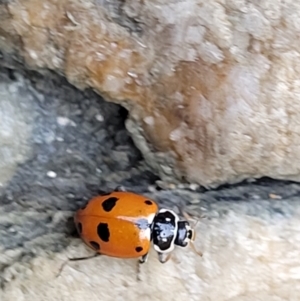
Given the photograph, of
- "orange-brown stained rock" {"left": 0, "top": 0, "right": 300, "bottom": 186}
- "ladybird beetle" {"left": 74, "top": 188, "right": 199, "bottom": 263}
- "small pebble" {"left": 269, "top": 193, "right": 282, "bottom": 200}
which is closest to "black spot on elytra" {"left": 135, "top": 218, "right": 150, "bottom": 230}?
"ladybird beetle" {"left": 74, "top": 188, "right": 199, "bottom": 263}

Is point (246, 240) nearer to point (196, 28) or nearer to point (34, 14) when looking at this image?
point (196, 28)

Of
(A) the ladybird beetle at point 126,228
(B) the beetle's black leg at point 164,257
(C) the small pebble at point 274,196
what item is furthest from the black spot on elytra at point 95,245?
(C) the small pebble at point 274,196

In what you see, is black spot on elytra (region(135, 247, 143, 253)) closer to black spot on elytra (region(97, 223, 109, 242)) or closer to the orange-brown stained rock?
black spot on elytra (region(97, 223, 109, 242))

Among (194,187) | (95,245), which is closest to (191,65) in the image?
(194,187)

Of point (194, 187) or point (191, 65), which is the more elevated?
point (191, 65)

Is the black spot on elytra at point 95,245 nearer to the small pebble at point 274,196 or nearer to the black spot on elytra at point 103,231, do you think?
the black spot on elytra at point 103,231

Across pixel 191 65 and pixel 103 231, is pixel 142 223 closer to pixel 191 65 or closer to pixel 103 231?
pixel 103 231
